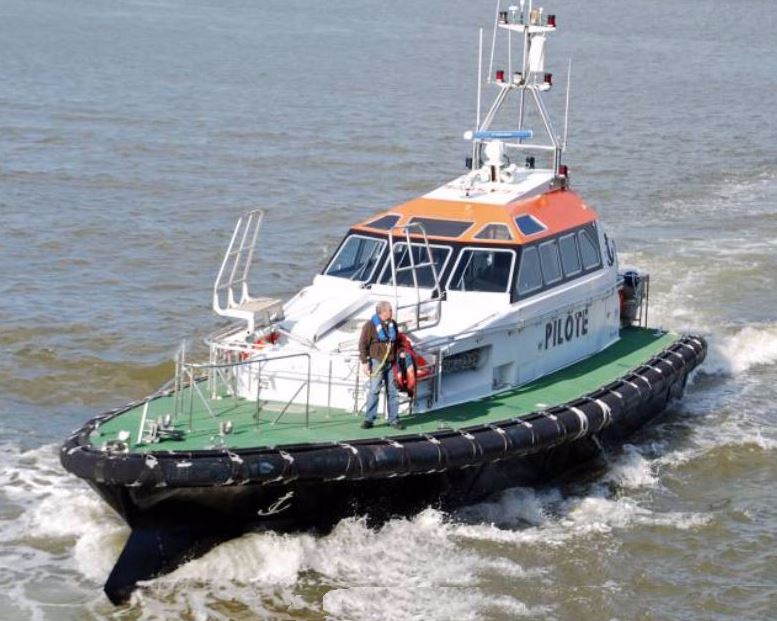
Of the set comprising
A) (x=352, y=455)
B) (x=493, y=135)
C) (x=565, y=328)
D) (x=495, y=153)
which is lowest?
(x=352, y=455)

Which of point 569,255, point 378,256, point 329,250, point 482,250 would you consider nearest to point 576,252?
point 569,255

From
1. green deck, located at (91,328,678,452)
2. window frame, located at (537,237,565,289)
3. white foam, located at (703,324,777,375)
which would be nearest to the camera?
green deck, located at (91,328,678,452)

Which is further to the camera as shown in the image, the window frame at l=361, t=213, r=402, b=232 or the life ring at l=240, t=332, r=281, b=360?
the window frame at l=361, t=213, r=402, b=232

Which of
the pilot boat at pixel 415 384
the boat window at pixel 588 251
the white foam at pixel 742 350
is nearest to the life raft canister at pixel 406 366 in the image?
the pilot boat at pixel 415 384

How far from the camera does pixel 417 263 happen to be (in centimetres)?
1362

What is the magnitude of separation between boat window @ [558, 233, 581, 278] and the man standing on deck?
299 centimetres

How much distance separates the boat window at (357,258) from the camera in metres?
13.8

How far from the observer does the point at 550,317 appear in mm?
13844

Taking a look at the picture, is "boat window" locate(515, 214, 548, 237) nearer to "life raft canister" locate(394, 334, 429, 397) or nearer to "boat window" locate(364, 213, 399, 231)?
"boat window" locate(364, 213, 399, 231)

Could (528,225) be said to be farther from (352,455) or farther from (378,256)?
(352,455)

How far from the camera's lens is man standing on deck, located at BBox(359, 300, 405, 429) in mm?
11828

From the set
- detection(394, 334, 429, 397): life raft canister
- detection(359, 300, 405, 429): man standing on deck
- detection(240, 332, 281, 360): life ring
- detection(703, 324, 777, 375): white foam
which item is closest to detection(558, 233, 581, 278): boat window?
detection(394, 334, 429, 397): life raft canister

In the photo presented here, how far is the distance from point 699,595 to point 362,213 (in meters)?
13.5

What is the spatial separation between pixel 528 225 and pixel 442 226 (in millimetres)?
863
